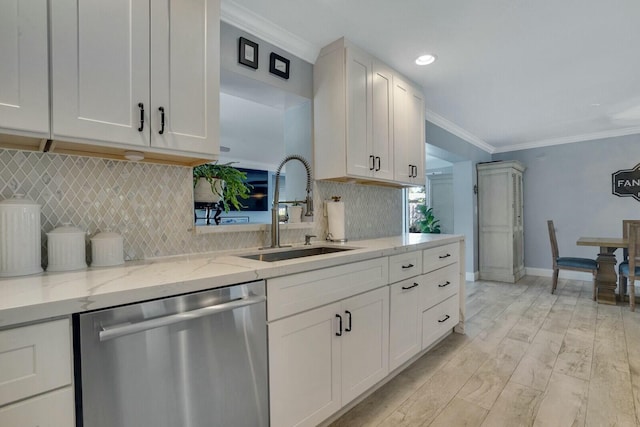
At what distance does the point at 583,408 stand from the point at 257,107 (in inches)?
152

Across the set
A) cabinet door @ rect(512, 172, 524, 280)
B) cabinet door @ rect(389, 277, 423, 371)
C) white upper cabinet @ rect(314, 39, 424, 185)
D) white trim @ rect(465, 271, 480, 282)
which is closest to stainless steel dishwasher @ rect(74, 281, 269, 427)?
cabinet door @ rect(389, 277, 423, 371)

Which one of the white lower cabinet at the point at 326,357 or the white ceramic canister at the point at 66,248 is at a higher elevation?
the white ceramic canister at the point at 66,248

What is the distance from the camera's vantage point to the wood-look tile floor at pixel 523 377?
175cm

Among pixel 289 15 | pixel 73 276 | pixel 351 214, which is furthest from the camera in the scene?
pixel 351 214

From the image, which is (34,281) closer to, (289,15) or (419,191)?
(289,15)

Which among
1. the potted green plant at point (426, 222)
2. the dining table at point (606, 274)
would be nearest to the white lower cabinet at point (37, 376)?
the dining table at point (606, 274)

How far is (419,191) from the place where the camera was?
6816 millimetres

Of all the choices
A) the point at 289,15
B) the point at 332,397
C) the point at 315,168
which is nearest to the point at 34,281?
the point at 332,397

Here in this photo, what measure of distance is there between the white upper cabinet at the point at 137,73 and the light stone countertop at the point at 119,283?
1.71 ft

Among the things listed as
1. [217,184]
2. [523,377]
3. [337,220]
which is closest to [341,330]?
[337,220]

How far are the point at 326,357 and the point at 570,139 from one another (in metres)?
5.94

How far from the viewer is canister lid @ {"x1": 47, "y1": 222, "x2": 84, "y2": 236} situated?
1245 millimetres

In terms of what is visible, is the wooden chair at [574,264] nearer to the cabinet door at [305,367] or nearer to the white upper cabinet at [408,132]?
the white upper cabinet at [408,132]

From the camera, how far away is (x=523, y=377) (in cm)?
216
